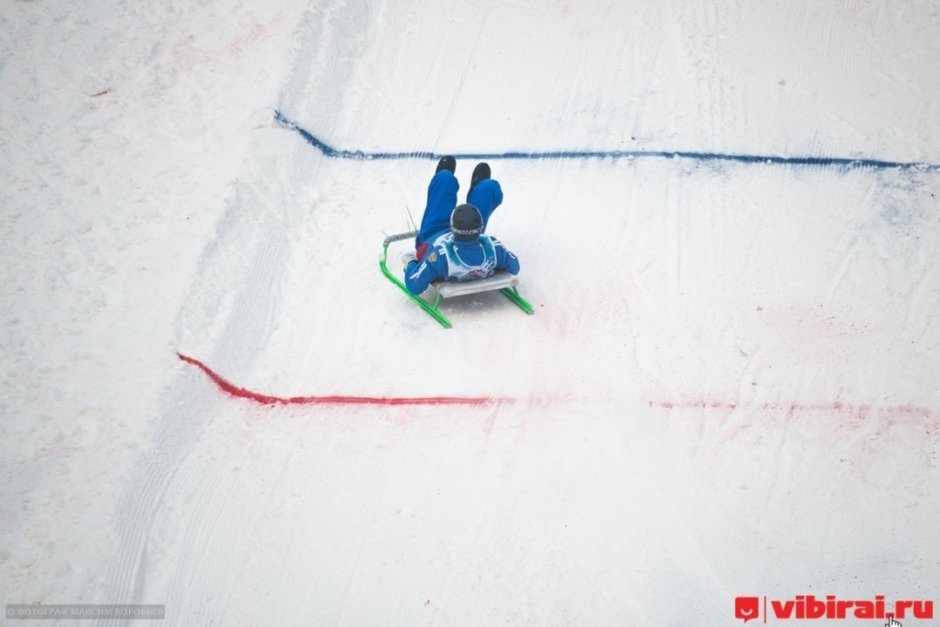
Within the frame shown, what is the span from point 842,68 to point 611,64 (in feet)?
6.55

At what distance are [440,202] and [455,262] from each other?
53 centimetres

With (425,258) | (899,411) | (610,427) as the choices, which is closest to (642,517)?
(610,427)

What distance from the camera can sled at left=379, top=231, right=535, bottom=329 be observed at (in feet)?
17.1

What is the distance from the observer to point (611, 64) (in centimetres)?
731

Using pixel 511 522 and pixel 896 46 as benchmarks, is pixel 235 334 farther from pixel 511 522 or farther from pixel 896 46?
pixel 896 46

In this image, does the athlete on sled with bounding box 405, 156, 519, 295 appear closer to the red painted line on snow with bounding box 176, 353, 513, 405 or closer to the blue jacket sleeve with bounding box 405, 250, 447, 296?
the blue jacket sleeve with bounding box 405, 250, 447, 296

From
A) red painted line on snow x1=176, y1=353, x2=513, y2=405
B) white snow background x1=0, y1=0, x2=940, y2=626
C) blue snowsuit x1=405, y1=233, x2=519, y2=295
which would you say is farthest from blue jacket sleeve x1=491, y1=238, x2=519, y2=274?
red painted line on snow x1=176, y1=353, x2=513, y2=405

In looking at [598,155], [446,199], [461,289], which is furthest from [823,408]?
[598,155]

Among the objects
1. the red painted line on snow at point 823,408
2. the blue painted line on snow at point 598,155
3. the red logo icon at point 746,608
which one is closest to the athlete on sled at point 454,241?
the blue painted line on snow at point 598,155

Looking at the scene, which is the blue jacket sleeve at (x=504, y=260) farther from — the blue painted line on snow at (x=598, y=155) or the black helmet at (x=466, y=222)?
the blue painted line on snow at (x=598, y=155)

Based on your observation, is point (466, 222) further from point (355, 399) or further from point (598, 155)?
point (598, 155)

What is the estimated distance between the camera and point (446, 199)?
5430 mm

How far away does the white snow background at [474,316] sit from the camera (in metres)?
4.01

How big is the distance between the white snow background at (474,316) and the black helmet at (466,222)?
64 cm
